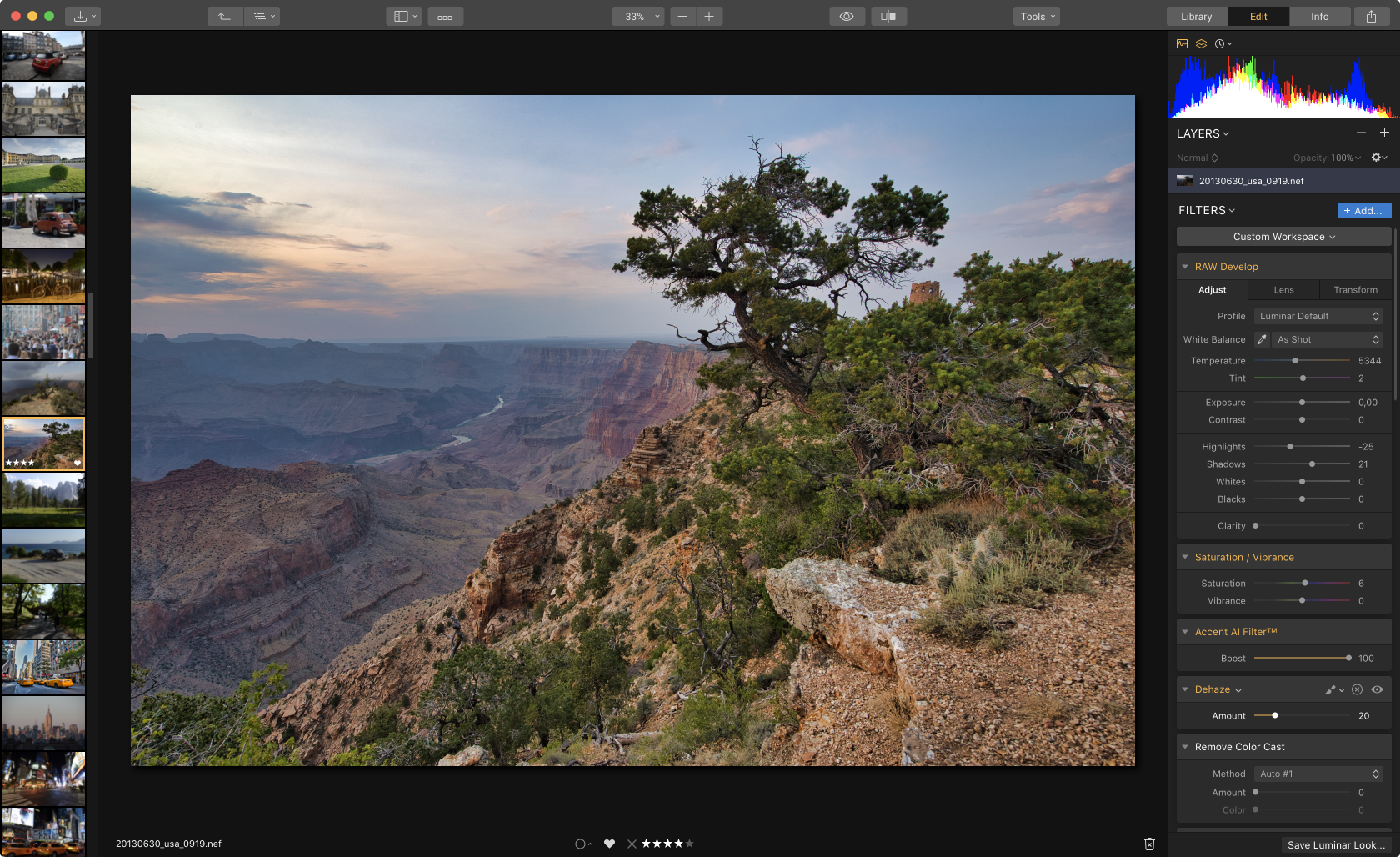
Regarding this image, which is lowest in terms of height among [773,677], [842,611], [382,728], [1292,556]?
[382,728]

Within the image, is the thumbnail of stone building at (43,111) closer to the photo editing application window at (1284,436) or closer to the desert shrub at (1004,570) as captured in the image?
the desert shrub at (1004,570)

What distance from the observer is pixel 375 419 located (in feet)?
370

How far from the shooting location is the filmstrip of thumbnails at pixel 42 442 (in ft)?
12.8

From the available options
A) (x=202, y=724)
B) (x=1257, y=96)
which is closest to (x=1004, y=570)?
(x=1257, y=96)

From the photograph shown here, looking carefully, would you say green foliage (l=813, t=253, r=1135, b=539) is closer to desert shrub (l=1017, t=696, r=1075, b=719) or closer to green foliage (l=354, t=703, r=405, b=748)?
desert shrub (l=1017, t=696, r=1075, b=719)

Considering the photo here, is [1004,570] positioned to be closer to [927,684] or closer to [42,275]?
[927,684]

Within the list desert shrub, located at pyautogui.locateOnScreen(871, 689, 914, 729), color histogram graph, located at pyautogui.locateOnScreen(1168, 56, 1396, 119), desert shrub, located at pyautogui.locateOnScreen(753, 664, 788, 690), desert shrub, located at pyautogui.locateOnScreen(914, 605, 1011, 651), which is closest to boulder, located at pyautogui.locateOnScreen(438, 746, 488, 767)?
desert shrub, located at pyautogui.locateOnScreen(753, 664, 788, 690)

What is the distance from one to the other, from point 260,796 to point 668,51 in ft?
21.1

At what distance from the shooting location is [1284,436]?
3.85 meters

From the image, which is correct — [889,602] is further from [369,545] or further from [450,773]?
[369,545]
